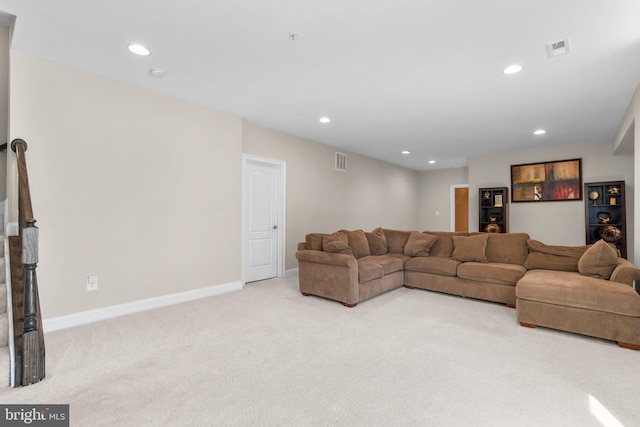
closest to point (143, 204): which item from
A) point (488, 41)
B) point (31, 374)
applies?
point (31, 374)

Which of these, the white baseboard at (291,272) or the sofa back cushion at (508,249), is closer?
the sofa back cushion at (508,249)

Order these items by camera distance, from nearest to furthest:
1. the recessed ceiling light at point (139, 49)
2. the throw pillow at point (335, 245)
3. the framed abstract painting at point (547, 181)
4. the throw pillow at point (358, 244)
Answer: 1. the recessed ceiling light at point (139, 49)
2. the throw pillow at point (335, 245)
3. the throw pillow at point (358, 244)
4. the framed abstract painting at point (547, 181)

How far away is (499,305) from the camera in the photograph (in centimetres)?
391

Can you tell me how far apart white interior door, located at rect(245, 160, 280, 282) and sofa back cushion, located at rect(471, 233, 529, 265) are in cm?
341

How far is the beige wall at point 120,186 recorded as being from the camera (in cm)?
296

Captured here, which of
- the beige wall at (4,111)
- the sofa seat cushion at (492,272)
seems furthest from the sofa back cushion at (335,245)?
the beige wall at (4,111)

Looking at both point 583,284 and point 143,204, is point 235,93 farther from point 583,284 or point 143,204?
point 583,284

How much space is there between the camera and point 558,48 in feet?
8.83

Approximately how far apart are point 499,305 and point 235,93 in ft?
13.7

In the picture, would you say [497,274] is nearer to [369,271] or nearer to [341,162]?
[369,271]

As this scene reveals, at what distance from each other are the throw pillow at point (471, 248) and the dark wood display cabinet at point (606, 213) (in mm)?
2951

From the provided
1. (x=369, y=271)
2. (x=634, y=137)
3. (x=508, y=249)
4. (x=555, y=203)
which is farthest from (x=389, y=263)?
(x=555, y=203)

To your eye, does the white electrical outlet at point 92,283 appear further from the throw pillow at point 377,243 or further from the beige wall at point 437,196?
the beige wall at point 437,196

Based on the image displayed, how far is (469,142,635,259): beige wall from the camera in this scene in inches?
233
